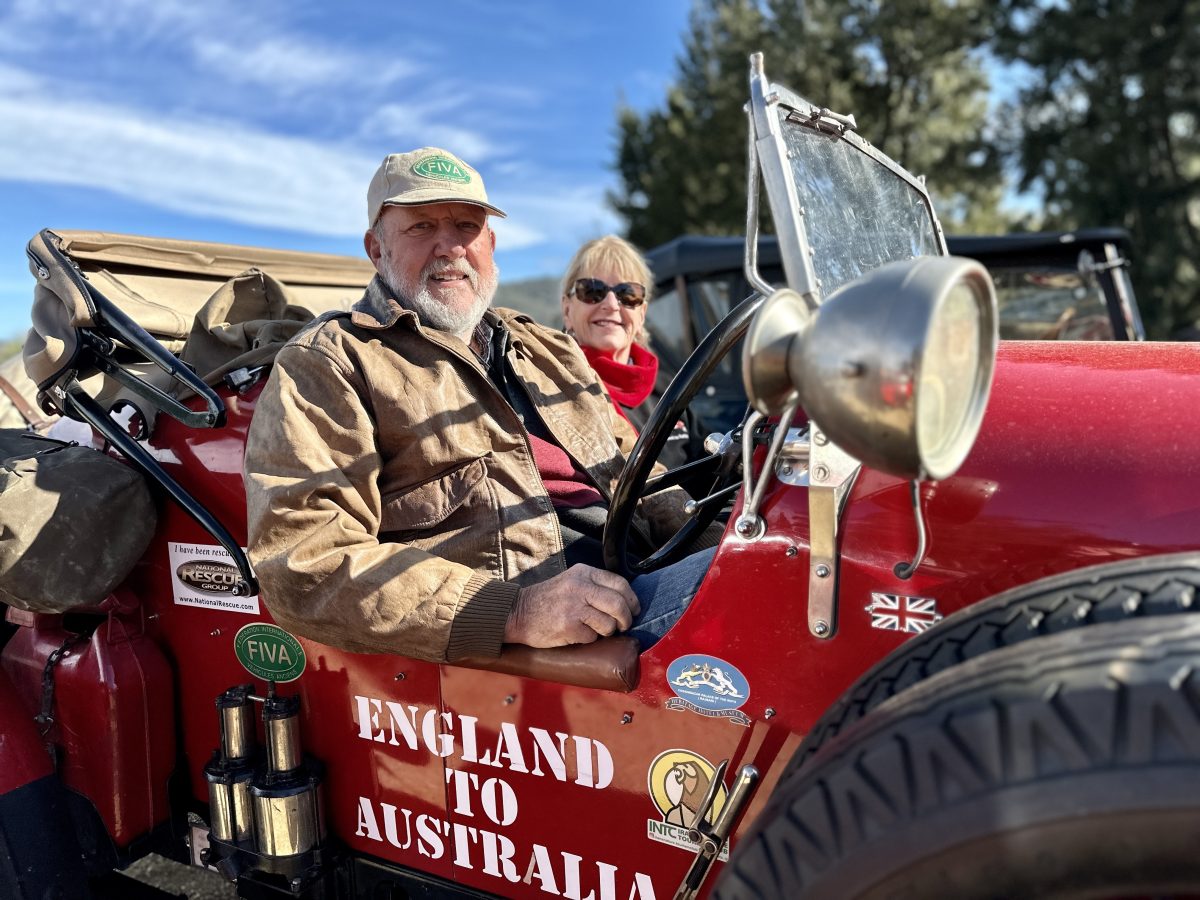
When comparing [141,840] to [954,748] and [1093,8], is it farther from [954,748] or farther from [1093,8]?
[1093,8]

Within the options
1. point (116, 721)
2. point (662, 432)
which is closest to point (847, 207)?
point (662, 432)

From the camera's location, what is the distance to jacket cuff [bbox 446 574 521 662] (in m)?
1.49

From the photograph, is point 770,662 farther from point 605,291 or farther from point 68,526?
point 605,291

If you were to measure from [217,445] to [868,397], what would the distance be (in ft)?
4.83

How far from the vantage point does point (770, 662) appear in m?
1.28

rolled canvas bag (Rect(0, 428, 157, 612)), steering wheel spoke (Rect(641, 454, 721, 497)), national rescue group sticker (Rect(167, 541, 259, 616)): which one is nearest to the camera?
rolled canvas bag (Rect(0, 428, 157, 612))

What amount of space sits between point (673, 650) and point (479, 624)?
1.10 ft

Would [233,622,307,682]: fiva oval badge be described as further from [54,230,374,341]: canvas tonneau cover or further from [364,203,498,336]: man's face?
[54,230,374,341]: canvas tonneau cover

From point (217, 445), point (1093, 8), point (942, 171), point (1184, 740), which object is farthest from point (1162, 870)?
point (942, 171)

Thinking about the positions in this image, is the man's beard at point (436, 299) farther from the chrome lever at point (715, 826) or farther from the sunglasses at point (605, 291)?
the sunglasses at point (605, 291)

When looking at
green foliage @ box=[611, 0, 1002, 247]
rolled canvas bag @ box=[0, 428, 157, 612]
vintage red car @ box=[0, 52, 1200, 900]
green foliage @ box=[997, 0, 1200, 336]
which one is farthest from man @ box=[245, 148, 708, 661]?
green foliage @ box=[611, 0, 1002, 247]

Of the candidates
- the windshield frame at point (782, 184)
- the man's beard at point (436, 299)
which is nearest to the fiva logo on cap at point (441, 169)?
the man's beard at point (436, 299)

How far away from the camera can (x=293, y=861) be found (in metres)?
1.71

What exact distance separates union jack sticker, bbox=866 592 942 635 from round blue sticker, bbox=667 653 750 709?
220mm
